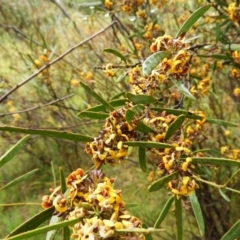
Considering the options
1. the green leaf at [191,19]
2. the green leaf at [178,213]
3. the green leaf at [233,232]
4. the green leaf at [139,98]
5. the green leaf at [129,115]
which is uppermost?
the green leaf at [191,19]

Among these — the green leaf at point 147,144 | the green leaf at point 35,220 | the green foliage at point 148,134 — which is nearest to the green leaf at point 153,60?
the green foliage at point 148,134

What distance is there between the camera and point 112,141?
591 millimetres

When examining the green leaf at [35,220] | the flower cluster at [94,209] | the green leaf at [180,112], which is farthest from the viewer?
the green leaf at [180,112]

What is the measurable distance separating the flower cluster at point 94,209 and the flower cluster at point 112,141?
0.04 m

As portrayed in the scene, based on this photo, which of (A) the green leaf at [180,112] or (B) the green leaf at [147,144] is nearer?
(B) the green leaf at [147,144]

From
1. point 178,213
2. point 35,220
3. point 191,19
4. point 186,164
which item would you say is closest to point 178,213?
point 178,213

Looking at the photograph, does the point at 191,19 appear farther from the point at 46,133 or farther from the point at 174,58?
the point at 46,133

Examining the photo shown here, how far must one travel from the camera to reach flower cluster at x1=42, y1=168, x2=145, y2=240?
0.45 m

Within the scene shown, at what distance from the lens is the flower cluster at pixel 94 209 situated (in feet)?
1.48

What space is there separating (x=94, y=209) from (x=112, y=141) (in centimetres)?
13

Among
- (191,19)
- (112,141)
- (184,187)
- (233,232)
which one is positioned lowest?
(233,232)

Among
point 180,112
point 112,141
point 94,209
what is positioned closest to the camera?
point 94,209

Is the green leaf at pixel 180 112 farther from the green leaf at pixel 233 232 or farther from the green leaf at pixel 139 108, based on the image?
the green leaf at pixel 233 232

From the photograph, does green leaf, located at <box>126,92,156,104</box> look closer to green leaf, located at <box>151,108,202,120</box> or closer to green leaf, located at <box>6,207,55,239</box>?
green leaf, located at <box>151,108,202,120</box>
